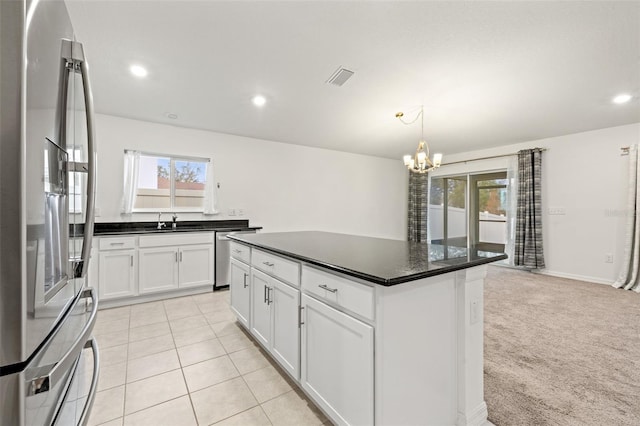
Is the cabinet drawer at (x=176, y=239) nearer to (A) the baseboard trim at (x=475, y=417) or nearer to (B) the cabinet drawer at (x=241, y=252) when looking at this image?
(B) the cabinet drawer at (x=241, y=252)

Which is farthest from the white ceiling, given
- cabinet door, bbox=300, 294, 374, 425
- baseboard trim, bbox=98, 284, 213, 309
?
baseboard trim, bbox=98, 284, 213, 309

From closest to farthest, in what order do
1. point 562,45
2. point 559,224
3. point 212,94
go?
point 562,45 < point 212,94 < point 559,224

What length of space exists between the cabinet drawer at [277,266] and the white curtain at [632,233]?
5230 mm

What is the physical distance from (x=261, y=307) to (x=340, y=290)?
3.38 ft

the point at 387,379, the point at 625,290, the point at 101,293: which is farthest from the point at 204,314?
the point at 625,290

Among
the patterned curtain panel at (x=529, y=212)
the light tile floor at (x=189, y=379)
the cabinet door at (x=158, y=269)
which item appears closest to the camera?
the light tile floor at (x=189, y=379)

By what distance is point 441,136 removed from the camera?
4840 mm

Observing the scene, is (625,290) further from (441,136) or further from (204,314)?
(204,314)

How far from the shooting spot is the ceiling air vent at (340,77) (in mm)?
2615

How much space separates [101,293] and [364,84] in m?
3.88

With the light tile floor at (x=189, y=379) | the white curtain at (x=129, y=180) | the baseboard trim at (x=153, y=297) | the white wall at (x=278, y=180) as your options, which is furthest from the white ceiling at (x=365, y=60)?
the light tile floor at (x=189, y=379)

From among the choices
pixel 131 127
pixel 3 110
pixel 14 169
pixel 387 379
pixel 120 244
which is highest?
pixel 131 127

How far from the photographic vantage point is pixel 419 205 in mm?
6996

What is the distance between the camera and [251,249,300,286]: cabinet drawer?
65.8 inches
